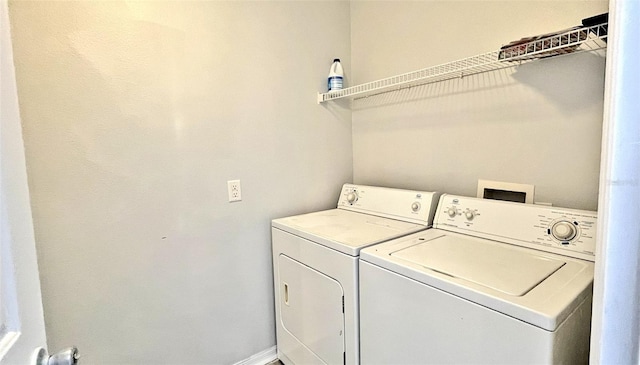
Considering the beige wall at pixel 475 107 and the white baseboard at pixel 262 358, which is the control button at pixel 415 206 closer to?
the beige wall at pixel 475 107

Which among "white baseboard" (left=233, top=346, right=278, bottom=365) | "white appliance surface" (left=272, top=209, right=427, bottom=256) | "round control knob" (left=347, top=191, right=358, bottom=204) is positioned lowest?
"white baseboard" (left=233, top=346, right=278, bottom=365)

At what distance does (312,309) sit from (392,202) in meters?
0.74

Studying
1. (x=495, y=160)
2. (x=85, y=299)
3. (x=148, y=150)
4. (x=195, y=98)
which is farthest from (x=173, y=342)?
(x=495, y=160)

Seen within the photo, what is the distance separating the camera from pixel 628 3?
362mm

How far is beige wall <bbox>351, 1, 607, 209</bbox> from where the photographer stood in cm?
137

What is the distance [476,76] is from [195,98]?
144cm

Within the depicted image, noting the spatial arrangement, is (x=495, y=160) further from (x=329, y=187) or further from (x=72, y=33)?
(x=72, y=33)

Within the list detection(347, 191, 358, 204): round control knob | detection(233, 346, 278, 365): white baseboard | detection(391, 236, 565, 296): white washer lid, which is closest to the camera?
detection(391, 236, 565, 296): white washer lid

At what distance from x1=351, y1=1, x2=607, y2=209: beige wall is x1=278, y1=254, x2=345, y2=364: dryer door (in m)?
0.85

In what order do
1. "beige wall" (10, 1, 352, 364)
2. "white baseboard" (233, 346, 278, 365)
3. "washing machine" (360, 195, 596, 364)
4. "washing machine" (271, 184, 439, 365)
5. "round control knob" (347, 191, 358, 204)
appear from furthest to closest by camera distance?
"round control knob" (347, 191, 358, 204) → "white baseboard" (233, 346, 278, 365) → "washing machine" (271, 184, 439, 365) → "beige wall" (10, 1, 352, 364) → "washing machine" (360, 195, 596, 364)

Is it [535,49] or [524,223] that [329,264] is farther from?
[535,49]

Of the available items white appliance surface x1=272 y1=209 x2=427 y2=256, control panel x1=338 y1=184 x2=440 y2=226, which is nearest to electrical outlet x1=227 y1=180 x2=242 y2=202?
white appliance surface x1=272 y1=209 x2=427 y2=256

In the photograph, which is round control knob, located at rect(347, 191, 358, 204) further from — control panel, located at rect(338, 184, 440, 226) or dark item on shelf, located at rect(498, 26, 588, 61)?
dark item on shelf, located at rect(498, 26, 588, 61)

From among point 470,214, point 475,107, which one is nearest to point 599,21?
point 475,107
